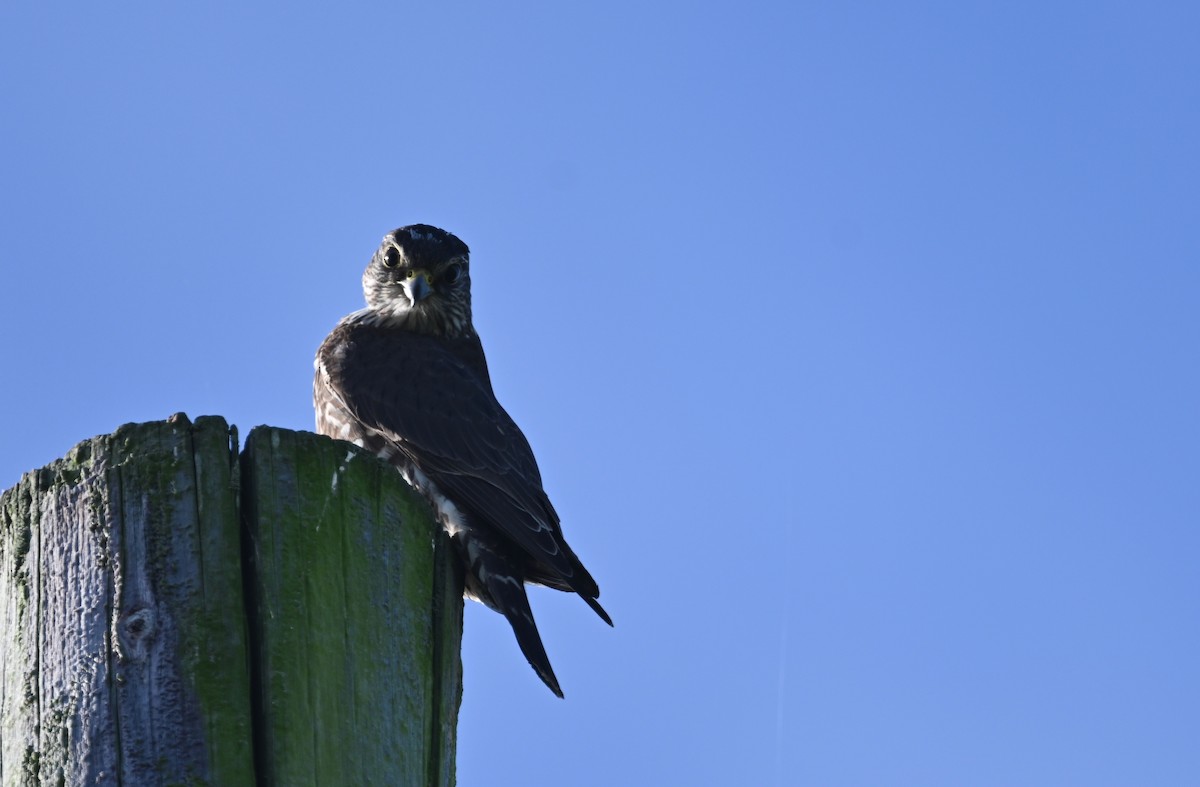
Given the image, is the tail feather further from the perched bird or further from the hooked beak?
the hooked beak

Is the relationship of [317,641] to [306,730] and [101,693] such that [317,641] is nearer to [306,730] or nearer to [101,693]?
[306,730]

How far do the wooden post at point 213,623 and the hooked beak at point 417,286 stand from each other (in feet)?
10.8

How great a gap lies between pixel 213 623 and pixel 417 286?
3660 mm

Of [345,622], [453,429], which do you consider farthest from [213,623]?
[453,429]

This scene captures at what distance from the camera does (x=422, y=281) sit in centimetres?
590

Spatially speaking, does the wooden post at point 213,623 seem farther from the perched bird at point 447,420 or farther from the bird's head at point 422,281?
the bird's head at point 422,281

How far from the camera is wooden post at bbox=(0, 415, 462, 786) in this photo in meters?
2.22

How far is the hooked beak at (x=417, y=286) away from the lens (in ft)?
19.2

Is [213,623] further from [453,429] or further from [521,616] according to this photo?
[453,429]

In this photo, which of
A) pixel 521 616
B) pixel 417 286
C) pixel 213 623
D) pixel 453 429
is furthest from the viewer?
pixel 417 286

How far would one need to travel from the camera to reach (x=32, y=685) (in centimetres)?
229

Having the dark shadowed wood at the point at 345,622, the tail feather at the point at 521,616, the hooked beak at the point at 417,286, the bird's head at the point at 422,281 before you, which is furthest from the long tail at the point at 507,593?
the bird's head at the point at 422,281

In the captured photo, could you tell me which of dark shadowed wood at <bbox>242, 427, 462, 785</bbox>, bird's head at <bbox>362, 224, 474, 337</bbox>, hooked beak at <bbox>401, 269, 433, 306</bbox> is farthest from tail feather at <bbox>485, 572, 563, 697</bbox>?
bird's head at <bbox>362, 224, 474, 337</bbox>

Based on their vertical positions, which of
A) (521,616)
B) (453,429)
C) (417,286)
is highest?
(417,286)
